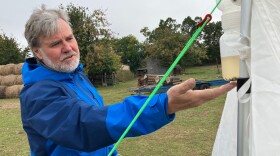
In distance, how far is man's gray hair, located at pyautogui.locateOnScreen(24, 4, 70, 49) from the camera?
1403mm

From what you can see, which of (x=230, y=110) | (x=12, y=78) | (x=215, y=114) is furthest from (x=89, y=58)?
(x=230, y=110)

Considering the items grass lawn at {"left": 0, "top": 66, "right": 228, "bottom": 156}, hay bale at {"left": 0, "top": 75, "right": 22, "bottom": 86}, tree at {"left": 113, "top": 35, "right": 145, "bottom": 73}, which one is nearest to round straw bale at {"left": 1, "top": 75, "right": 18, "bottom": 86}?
hay bale at {"left": 0, "top": 75, "right": 22, "bottom": 86}

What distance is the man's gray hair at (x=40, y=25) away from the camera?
4.60 feet

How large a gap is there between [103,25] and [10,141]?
1773 centimetres

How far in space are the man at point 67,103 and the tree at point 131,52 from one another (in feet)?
140

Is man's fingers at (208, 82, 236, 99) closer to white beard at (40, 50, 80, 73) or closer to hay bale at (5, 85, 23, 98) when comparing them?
white beard at (40, 50, 80, 73)

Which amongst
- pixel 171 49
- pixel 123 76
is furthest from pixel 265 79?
pixel 171 49

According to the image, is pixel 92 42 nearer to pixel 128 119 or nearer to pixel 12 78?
pixel 12 78

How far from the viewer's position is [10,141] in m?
6.76

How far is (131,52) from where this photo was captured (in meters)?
51.6

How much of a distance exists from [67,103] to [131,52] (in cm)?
5062

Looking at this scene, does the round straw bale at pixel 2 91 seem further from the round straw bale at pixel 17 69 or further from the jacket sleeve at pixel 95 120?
the jacket sleeve at pixel 95 120

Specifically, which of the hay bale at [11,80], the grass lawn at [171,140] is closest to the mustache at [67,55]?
the grass lawn at [171,140]

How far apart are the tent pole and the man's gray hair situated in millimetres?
832
